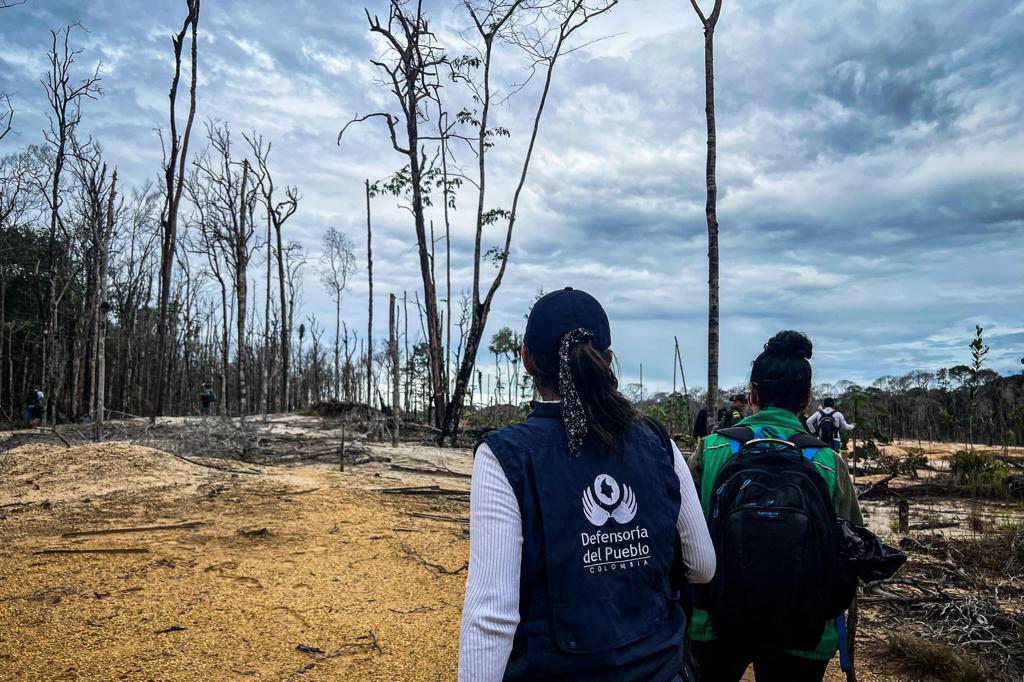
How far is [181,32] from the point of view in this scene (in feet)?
50.7

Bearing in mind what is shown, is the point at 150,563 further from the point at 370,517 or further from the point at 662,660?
the point at 662,660

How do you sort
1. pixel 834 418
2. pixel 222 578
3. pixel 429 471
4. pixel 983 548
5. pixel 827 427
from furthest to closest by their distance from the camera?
pixel 834 418
pixel 827 427
pixel 429 471
pixel 983 548
pixel 222 578

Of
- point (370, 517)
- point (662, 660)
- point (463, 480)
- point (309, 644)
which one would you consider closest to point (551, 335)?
point (662, 660)

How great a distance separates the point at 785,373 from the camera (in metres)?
2.37

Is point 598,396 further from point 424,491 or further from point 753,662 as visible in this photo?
point 424,491

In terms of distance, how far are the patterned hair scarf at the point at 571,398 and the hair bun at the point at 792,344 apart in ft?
3.77

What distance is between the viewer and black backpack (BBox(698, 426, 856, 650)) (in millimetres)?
1968

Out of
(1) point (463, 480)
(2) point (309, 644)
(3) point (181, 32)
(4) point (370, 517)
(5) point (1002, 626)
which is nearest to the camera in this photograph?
(2) point (309, 644)

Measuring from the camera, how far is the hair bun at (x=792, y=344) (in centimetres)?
241

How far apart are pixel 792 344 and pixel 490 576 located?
160 centimetres

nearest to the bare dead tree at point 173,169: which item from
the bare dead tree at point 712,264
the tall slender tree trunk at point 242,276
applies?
the tall slender tree trunk at point 242,276

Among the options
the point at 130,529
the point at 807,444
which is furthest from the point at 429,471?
the point at 807,444

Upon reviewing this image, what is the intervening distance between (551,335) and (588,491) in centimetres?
40

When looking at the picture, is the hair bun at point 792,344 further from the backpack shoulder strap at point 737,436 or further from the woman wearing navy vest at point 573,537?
the woman wearing navy vest at point 573,537
